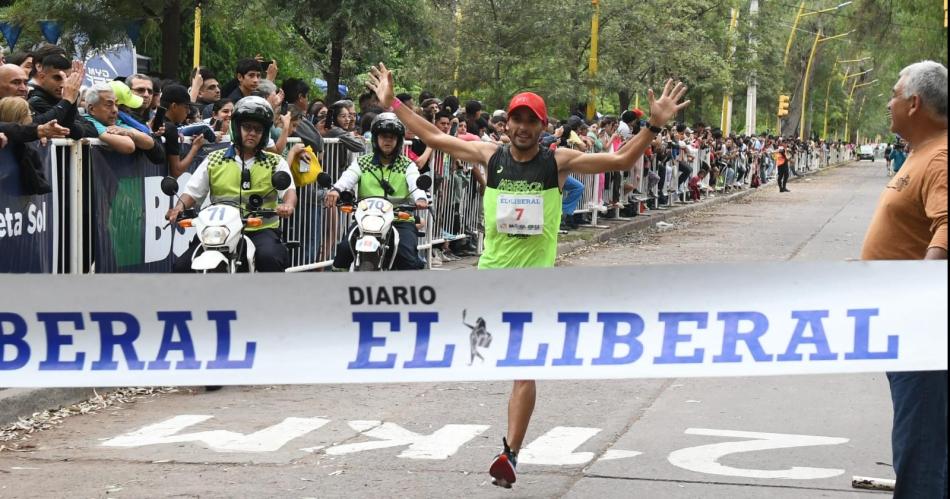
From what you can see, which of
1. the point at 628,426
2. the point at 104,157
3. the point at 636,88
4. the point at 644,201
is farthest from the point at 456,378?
the point at 636,88

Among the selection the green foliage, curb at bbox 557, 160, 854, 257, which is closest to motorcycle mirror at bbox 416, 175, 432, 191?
the green foliage

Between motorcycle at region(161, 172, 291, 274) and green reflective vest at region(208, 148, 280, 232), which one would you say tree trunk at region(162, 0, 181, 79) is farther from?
motorcycle at region(161, 172, 291, 274)

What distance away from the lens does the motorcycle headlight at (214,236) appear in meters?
8.84

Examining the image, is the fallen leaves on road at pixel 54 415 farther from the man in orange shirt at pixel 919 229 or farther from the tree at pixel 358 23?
the tree at pixel 358 23

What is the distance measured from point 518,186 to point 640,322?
6.38 ft

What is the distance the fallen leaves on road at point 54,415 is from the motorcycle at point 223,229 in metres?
0.92

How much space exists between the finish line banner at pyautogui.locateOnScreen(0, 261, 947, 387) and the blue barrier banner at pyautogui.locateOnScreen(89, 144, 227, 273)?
479 cm

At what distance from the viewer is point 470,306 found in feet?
15.7

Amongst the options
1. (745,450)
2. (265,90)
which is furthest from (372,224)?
(745,450)

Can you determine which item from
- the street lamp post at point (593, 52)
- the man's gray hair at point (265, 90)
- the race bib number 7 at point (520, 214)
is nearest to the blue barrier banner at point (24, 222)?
the man's gray hair at point (265, 90)

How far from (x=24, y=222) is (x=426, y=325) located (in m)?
4.67

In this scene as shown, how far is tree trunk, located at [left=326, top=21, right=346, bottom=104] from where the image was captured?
1769 cm

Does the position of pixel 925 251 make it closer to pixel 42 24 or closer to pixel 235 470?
pixel 235 470

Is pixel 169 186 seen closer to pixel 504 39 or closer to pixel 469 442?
pixel 469 442
